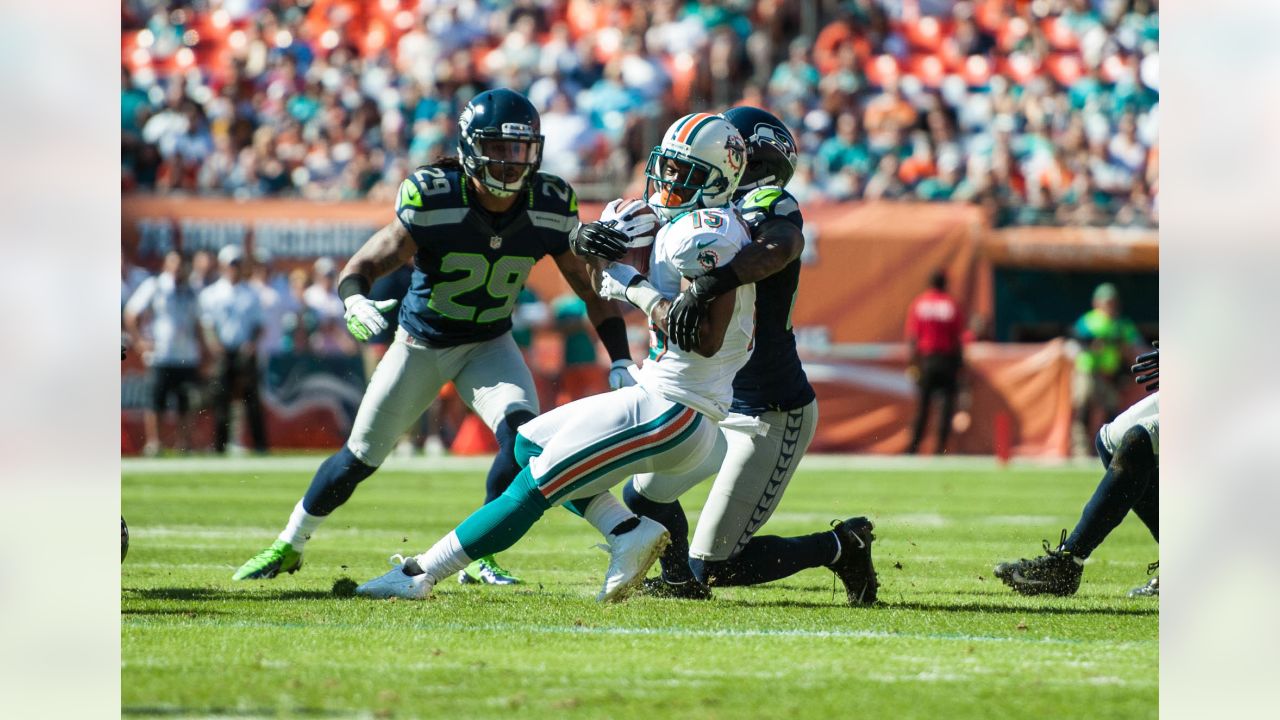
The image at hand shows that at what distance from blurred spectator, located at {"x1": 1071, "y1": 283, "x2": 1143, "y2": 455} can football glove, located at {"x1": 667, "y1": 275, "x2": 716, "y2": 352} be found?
10.0 meters

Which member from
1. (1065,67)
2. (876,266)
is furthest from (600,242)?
(1065,67)

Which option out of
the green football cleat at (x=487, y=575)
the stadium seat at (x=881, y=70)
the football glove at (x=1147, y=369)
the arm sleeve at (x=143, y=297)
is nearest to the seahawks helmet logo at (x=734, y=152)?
the football glove at (x=1147, y=369)

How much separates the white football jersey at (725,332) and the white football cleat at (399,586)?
0.96m

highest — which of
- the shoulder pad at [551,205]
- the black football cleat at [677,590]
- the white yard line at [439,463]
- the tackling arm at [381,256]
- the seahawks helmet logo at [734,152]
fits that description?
the seahawks helmet logo at [734,152]

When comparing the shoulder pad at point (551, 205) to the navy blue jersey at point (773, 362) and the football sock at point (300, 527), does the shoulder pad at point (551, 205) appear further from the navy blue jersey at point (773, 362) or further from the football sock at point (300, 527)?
the football sock at point (300, 527)

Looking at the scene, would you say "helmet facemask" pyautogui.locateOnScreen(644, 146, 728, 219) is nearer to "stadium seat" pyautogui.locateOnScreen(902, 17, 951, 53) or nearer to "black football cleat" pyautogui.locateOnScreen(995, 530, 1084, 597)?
"black football cleat" pyautogui.locateOnScreen(995, 530, 1084, 597)

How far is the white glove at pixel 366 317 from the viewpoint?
16.4 ft

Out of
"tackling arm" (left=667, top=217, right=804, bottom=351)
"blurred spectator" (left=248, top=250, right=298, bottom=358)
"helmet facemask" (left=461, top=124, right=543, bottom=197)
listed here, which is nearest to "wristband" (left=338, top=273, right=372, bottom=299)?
A: "helmet facemask" (left=461, top=124, right=543, bottom=197)

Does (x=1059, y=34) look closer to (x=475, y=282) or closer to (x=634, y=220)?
(x=475, y=282)

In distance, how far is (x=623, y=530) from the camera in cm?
485

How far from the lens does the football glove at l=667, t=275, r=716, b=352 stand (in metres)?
4.57
